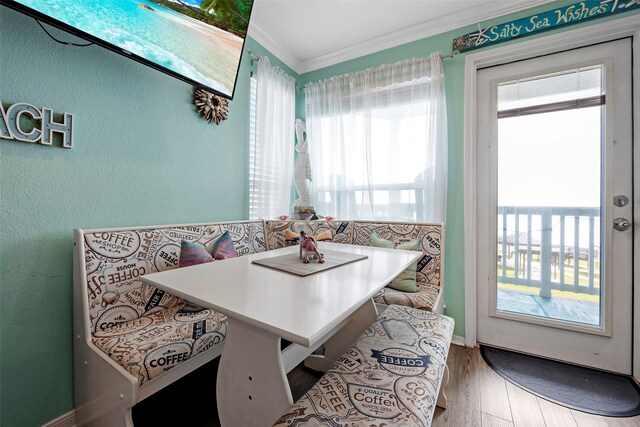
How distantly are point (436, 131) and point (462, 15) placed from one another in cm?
93

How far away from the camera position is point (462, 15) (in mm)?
2088

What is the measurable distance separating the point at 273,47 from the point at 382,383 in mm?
2848

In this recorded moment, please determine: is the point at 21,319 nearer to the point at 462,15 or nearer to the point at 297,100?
the point at 297,100

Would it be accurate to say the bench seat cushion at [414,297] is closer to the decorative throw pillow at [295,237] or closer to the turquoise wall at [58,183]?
the decorative throw pillow at [295,237]

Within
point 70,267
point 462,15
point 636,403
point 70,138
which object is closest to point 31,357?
point 70,267

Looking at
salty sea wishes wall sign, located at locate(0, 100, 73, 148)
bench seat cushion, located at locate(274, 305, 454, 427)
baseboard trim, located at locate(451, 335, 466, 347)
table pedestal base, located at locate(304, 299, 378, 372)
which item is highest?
salty sea wishes wall sign, located at locate(0, 100, 73, 148)

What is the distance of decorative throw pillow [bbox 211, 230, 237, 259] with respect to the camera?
1.72m

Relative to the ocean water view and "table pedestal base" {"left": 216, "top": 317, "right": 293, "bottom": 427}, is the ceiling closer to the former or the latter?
the ocean water view

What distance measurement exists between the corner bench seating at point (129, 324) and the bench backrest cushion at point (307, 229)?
0.68 m

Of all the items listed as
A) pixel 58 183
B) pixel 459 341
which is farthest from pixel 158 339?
pixel 459 341

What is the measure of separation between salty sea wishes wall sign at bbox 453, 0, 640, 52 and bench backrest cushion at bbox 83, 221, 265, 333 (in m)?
2.60

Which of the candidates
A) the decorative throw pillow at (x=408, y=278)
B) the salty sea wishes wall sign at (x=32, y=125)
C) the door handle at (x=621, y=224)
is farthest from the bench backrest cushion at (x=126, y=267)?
the door handle at (x=621, y=224)

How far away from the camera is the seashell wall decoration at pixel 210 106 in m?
1.89

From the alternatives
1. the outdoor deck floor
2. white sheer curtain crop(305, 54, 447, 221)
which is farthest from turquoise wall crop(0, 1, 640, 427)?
the outdoor deck floor
